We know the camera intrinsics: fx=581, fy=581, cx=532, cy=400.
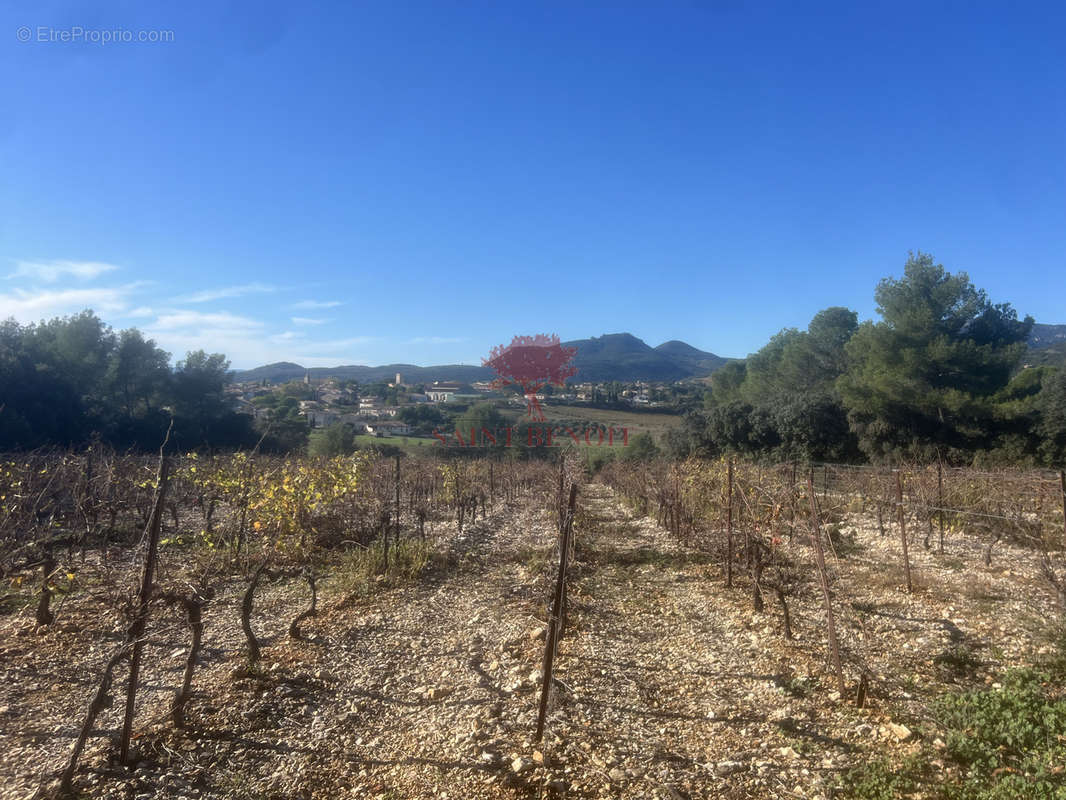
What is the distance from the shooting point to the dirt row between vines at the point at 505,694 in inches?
125

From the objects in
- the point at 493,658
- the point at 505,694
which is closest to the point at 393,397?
the point at 493,658

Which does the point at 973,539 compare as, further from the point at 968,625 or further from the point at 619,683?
the point at 619,683

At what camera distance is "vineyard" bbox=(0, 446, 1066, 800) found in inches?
125

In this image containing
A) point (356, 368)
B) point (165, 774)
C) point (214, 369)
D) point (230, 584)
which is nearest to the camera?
point (165, 774)

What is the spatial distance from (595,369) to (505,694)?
32.6 meters

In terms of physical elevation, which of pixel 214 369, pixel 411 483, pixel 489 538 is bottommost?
pixel 489 538

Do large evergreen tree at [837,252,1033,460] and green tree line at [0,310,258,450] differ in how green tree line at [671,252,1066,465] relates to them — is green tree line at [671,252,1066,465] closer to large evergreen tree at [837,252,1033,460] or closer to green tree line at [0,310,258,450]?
large evergreen tree at [837,252,1033,460]

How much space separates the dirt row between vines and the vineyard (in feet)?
0.08

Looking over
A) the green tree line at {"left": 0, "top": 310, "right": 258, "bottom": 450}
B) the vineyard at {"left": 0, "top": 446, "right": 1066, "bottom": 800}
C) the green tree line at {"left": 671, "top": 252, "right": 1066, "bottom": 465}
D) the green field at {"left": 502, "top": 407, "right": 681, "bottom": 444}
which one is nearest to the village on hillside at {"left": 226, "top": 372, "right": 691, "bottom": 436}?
the green field at {"left": 502, "top": 407, "right": 681, "bottom": 444}

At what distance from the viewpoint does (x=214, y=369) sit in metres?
24.9

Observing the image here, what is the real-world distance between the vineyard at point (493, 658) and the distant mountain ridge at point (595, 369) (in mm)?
24976

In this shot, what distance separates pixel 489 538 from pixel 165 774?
25.4 feet

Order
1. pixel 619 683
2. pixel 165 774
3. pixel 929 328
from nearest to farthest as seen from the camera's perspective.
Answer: pixel 165 774 → pixel 619 683 → pixel 929 328

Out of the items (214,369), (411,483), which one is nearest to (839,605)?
(411,483)
